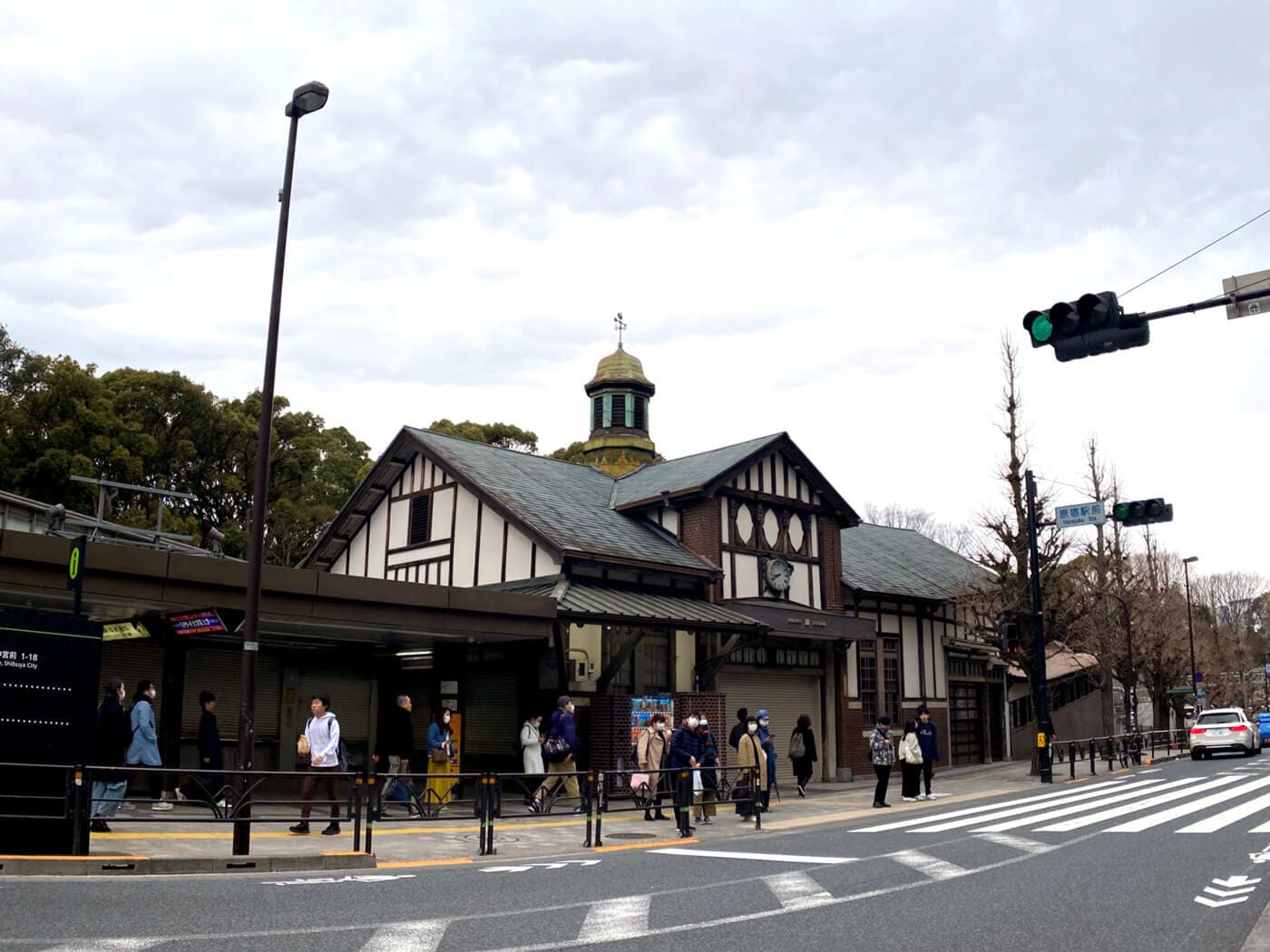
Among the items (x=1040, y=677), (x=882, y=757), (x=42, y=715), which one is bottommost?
(x=882, y=757)

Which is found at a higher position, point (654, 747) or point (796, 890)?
point (654, 747)

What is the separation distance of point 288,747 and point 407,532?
24.4 feet

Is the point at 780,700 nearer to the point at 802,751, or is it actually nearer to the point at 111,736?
the point at 802,751

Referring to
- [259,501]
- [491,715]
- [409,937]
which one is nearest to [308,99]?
[259,501]

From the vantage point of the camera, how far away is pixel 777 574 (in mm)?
26062

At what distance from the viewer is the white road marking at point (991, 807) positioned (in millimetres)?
15852

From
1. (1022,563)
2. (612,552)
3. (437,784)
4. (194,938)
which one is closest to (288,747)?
(437,784)

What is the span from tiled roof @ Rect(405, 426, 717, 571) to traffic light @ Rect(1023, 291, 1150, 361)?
13.3 meters

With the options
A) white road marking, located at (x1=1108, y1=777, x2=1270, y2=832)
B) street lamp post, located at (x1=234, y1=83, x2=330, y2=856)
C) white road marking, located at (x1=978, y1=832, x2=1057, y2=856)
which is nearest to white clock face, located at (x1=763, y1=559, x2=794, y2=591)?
white road marking, located at (x1=1108, y1=777, x2=1270, y2=832)

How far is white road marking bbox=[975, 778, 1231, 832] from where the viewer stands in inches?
595

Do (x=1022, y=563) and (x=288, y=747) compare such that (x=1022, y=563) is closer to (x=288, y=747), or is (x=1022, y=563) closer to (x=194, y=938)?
(x=288, y=747)

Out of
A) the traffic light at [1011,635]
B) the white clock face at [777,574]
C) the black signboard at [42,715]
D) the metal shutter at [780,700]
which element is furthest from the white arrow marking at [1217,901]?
the white clock face at [777,574]

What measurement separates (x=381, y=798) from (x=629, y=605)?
6.73m

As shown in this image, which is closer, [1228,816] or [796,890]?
[796,890]
